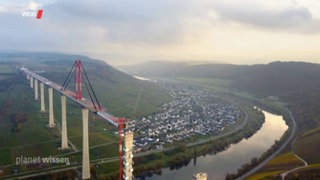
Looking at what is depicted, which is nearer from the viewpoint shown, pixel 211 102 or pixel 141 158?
pixel 141 158

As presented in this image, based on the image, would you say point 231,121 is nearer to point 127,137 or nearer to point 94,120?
point 94,120

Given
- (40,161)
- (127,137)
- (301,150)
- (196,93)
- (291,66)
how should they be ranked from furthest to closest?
(291,66) < (196,93) < (301,150) < (40,161) < (127,137)

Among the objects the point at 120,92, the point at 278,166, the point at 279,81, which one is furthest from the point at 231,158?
the point at 279,81

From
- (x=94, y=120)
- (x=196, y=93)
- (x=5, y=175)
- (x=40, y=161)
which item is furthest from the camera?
(x=196, y=93)

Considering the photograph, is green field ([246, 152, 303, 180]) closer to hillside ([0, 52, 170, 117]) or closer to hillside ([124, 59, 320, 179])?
hillside ([124, 59, 320, 179])

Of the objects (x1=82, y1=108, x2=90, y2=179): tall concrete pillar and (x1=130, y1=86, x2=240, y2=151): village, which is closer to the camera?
(x1=82, y1=108, x2=90, y2=179): tall concrete pillar

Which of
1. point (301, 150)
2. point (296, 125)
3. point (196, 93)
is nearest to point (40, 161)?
point (301, 150)

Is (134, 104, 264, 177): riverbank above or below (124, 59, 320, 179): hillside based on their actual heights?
below

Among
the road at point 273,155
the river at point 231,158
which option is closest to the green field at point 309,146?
the road at point 273,155

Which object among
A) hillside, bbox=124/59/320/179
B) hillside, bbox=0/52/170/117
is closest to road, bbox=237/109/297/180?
hillside, bbox=124/59/320/179
